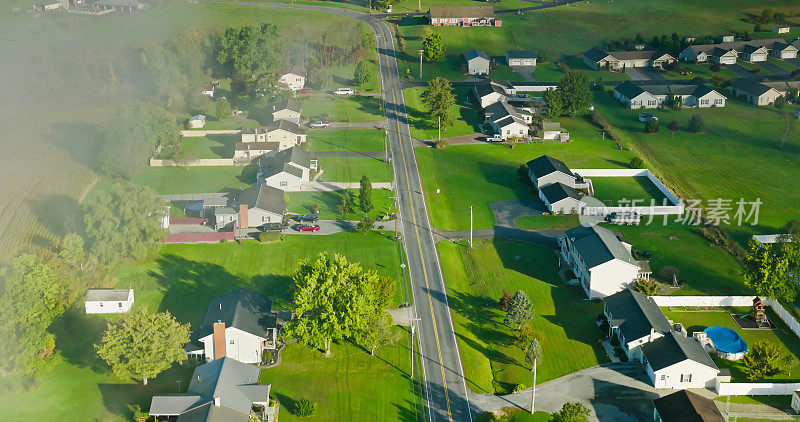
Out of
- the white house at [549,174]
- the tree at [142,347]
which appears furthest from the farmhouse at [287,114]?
the tree at [142,347]

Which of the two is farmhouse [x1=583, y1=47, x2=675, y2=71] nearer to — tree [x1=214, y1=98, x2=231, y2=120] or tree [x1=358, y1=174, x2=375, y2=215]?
tree [x1=214, y1=98, x2=231, y2=120]

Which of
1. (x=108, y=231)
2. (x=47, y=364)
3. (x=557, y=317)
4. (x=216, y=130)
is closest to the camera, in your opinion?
(x=47, y=364)

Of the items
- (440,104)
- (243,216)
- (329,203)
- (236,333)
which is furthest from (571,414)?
(440,104)

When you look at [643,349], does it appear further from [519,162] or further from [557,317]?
[519,162]

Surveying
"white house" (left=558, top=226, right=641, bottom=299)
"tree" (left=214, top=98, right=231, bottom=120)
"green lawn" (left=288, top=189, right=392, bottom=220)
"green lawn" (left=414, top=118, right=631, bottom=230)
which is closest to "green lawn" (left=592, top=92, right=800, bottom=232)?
"green lawn" (left=414, top=118, right=631, bottom=230)

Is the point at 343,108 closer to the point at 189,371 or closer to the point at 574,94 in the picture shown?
the point at 574,94

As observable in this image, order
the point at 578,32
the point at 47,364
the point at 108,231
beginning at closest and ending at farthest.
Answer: the point at 47,364, the point at 108,231, the point at 578,32

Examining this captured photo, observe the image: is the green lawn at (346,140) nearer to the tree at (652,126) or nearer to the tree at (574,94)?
the tree at (574,94)

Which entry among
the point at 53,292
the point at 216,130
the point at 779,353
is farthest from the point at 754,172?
the point at 53,292
